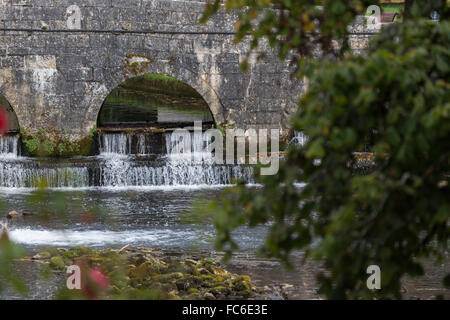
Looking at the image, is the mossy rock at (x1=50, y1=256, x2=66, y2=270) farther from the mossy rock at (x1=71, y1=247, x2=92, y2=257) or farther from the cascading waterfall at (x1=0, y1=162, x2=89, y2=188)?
the cascading waterfall at (x1=0, y1=162, x2=89, y2=188)

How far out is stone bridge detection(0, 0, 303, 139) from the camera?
14.6m

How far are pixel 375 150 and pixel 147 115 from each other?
16.3m

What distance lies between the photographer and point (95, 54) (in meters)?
14.9

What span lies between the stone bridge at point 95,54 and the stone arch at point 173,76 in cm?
2

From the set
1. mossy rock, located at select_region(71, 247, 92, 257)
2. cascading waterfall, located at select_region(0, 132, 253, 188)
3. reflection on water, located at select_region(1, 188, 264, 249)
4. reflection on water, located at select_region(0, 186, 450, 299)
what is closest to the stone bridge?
cascading waterfall, located at select_region(0, 132, 253, 188)

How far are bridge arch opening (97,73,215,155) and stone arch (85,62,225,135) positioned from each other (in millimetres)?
500

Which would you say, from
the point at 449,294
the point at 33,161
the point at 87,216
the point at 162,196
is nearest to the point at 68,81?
the point at 33,161

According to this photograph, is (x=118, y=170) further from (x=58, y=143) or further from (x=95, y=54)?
(x=95, y=54)

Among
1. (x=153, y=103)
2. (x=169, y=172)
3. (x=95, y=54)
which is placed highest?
(x=95, y=54)

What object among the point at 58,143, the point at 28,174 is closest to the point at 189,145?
the point at 58,143

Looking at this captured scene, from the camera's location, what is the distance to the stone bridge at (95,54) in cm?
1464

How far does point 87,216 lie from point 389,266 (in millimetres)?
8375

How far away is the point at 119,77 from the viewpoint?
1499 centimetres

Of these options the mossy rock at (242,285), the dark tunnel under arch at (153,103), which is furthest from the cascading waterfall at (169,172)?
the mossy rock at (242,285)
